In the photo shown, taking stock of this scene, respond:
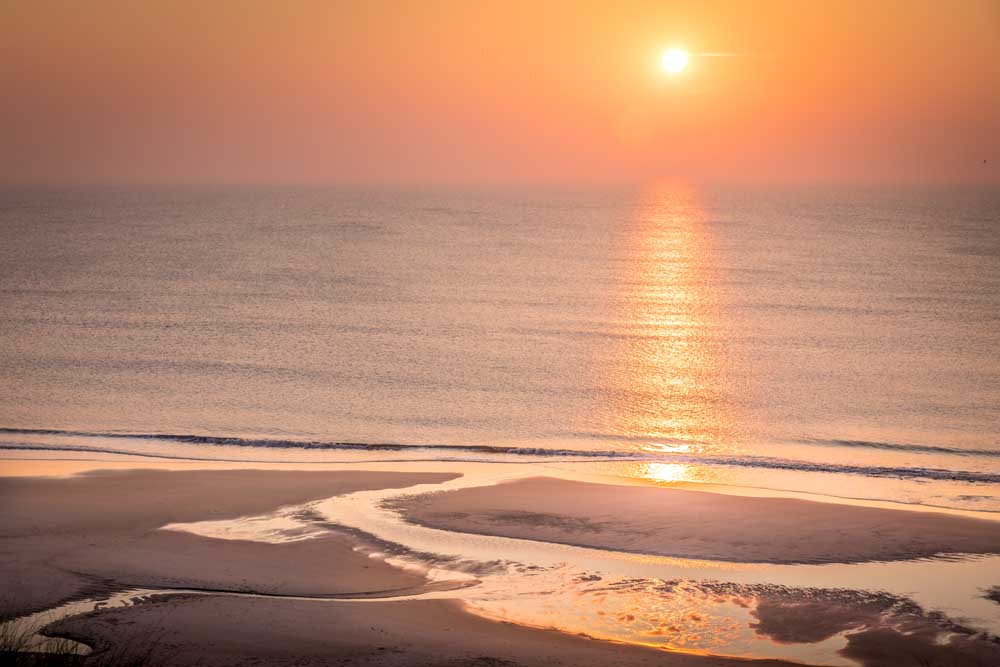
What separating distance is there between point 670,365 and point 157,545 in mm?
22137

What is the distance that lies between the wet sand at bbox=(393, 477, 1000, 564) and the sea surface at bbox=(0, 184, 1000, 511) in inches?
78.9

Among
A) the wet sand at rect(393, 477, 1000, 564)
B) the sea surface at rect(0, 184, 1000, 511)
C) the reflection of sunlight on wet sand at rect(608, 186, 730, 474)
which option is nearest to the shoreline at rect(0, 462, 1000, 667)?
the wet sand at rect(393, 477, 1000, 564)

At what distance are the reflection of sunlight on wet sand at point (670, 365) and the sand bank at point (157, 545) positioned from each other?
759 cm

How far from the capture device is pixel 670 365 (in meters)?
33.2

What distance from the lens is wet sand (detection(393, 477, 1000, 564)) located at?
1413 centimetres

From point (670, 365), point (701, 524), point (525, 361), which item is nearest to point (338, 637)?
point (701, 524)

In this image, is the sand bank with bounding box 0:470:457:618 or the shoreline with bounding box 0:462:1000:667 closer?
the shoreline with bounding box 0:462:1000:667

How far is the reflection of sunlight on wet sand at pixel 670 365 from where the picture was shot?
24.0 meters

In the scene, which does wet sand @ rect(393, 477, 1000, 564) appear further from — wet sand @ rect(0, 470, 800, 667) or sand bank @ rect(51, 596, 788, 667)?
sand bank @ rect(51, 596, 788, 667)

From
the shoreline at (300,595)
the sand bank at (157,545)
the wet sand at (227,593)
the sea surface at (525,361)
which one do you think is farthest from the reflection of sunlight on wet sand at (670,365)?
the wet sand at (227,593)

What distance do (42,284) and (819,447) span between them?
148 ft

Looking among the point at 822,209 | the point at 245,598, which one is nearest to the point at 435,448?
the point at 245,598

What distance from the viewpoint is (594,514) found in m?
15.8

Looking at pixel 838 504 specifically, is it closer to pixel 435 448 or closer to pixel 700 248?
pixel 435 448
